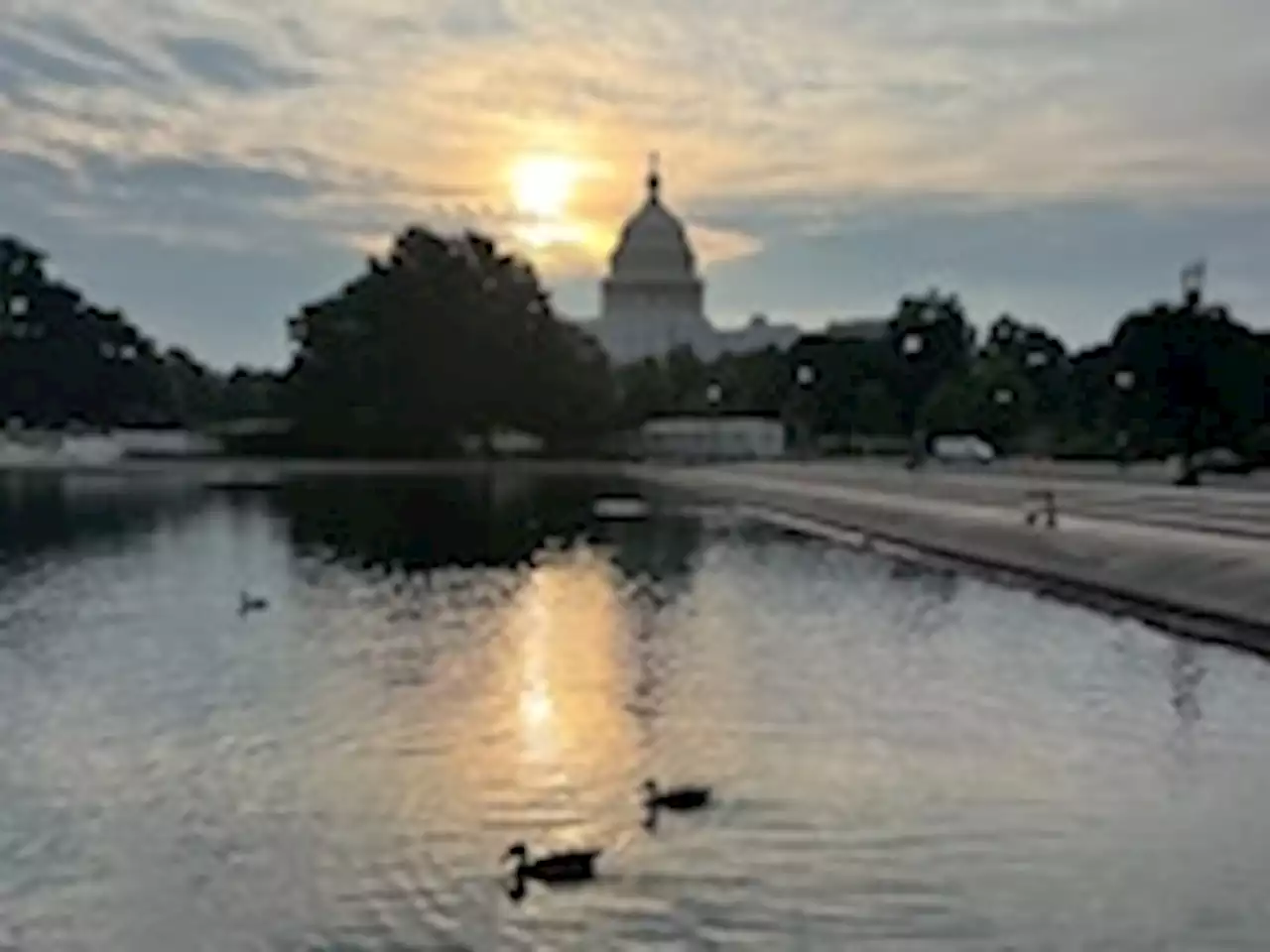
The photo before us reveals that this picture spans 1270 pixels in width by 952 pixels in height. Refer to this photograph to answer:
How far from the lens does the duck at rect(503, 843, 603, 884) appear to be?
585 inches

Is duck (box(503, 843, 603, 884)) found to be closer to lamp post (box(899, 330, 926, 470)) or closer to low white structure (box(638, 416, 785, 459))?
lamp post (box(899, 330, 926, 470))

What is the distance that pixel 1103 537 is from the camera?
38625mm

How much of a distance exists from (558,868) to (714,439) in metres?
101

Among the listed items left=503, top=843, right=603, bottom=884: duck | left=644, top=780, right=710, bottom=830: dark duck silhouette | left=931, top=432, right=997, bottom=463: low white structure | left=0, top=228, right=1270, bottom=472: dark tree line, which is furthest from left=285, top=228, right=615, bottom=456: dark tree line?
left=503, top=843, right=603, bottom=884: duck

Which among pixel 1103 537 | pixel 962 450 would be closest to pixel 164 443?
pixel 962 450

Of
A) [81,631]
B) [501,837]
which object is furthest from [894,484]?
[501,837]

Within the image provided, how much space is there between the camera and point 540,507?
218ft

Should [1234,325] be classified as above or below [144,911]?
above

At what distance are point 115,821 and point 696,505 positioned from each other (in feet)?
172

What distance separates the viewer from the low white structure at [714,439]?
114m

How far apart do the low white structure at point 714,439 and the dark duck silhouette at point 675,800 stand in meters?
94.5

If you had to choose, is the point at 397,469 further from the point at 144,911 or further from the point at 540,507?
the point at 144,911

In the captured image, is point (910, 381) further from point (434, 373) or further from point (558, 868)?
point (558, 868)

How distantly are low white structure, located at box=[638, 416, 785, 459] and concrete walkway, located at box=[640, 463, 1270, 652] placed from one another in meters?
43.2
